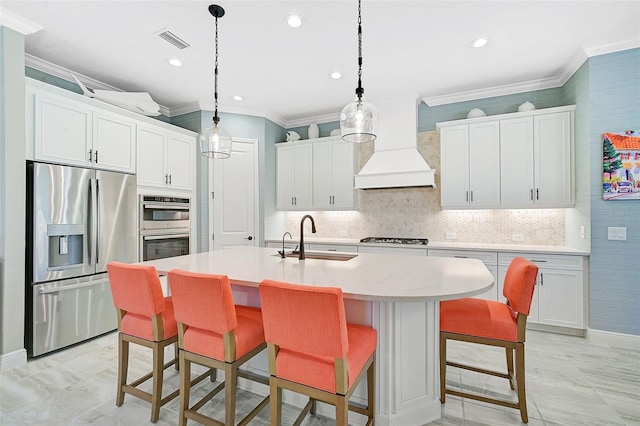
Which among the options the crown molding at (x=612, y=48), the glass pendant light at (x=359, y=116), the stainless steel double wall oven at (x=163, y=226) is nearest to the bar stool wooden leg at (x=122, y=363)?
the stainless steel double wall oven at (x=163, y=226)

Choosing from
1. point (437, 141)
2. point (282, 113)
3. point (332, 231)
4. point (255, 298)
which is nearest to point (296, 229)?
point (332, 231)

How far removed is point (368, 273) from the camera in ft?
6.11

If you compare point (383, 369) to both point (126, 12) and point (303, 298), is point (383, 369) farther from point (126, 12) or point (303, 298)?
point (126, 12)

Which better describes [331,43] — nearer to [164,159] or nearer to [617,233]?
[164,159]

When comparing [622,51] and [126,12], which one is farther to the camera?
[622,51]

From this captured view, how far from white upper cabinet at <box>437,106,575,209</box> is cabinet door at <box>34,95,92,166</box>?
13.2 feet

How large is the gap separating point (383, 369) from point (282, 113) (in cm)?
407

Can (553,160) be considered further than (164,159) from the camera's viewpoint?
No

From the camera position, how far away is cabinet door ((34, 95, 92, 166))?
2.66m

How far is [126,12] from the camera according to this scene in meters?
2.41

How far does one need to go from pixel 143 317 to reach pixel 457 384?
7.44 feet

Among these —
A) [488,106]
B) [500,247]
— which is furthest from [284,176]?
[500,247]

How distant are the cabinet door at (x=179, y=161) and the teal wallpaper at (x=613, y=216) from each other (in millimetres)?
4711

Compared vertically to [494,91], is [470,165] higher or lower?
lower
